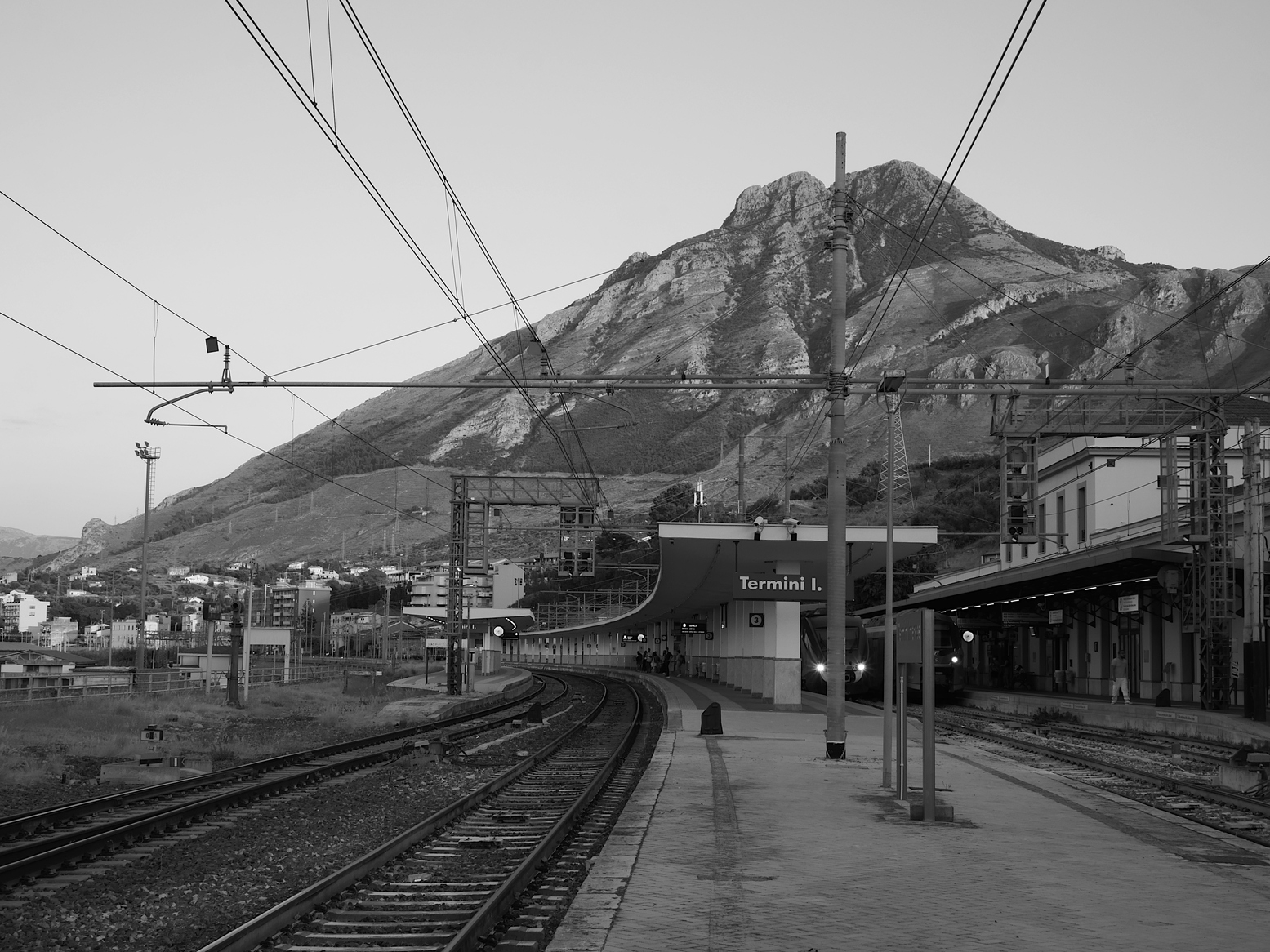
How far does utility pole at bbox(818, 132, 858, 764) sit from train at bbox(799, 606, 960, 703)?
23.9 m

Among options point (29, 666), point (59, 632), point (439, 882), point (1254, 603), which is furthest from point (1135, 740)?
point (59, 632)

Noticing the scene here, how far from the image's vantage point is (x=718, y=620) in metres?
64.0

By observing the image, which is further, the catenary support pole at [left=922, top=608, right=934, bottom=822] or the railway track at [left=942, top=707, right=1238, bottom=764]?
the railway track at [left=942, top=707, right=1238, bottom=764]

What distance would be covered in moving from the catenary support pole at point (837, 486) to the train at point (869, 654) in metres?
23.9

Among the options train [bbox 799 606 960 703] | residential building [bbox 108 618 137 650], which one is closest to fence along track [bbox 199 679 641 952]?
train [bbox 799 606 960 703]

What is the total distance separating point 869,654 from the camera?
4897cm

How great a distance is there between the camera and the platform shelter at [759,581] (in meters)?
34.1

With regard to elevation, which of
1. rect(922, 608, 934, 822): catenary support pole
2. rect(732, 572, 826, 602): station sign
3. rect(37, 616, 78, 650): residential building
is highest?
rect(732, 572, 826, 602): station sign

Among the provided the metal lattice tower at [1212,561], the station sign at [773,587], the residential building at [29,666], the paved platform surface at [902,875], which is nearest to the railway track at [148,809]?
the paved platform surface at [902,875]

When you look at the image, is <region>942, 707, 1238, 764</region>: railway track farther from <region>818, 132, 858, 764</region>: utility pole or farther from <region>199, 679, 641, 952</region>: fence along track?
<region>199, 679, 641, 952</region>: fence along track

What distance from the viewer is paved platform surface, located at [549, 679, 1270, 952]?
8016 mm

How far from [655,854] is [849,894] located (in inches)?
85.1

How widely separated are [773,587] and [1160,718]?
974 centimetres

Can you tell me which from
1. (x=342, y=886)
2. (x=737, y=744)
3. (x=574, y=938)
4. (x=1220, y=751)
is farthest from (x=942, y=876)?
(x=1220, y=751)
